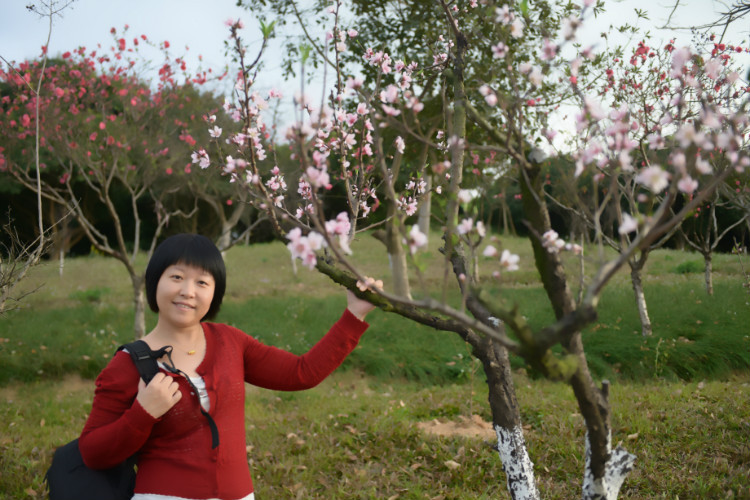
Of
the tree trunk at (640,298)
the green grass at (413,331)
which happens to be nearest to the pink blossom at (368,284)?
the green grass at (413,331)

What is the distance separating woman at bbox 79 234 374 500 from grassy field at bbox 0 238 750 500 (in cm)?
104

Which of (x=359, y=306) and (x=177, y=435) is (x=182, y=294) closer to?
(x=177, y=435)

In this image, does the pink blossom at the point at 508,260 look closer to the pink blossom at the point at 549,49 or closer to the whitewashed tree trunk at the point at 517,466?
the pink blossom at the point at 549,49

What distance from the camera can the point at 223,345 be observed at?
2350mm

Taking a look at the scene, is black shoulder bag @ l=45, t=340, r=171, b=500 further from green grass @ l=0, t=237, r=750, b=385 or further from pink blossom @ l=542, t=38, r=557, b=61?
green grass @ l=0, t=237, r=750, b=385

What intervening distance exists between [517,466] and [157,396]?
1.73m

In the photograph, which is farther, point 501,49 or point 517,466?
point 517,466

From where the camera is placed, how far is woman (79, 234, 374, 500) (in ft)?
6.43

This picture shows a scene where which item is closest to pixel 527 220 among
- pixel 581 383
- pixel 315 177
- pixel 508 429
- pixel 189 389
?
pixel 581 383

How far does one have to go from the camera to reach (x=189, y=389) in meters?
2.11

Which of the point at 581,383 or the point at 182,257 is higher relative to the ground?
the point at 182,257

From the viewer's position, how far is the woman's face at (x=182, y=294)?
2182 millimetres

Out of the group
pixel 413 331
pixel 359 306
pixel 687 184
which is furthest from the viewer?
pixel 413 331

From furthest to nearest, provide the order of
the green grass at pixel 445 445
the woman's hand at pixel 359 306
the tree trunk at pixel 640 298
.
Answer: the tree trunk at pixel 640 298, the green grass at pixel 445 445, the woman's hand at pixel 359 306
